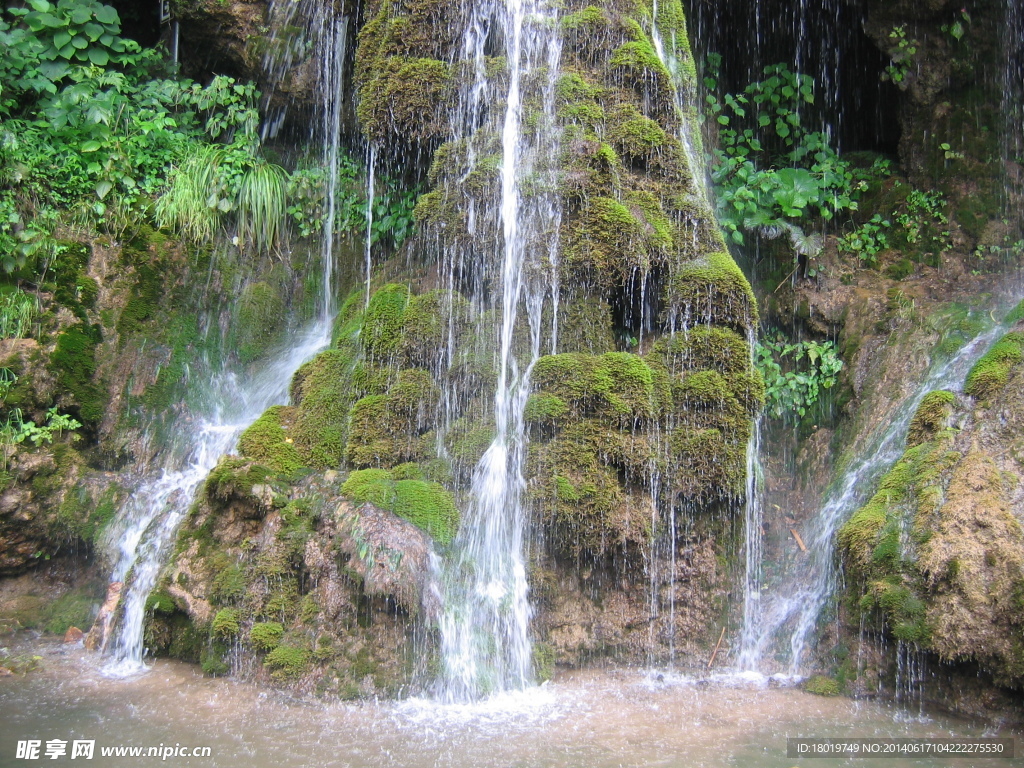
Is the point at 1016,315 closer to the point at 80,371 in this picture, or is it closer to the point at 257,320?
the point at 257,320

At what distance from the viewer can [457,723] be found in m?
5.38

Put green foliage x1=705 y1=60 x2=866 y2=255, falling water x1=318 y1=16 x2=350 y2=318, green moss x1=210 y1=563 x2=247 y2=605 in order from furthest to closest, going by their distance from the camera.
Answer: falling water x1=318 y1=16 x2=350 y2=318 → green foliage x1=705 y1=60 x2=866 y2=255 → green moss x1=210 y1=563 x2=247 y2=605

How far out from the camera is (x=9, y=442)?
7.41 m

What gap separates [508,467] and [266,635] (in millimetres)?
2103

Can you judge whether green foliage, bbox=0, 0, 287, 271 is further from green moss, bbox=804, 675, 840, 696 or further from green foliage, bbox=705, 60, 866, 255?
green moss, bbox=804, 675, 840, 696

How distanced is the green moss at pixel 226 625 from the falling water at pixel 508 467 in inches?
59.0

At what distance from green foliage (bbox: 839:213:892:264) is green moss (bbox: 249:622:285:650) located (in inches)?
261

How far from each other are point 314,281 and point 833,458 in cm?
566

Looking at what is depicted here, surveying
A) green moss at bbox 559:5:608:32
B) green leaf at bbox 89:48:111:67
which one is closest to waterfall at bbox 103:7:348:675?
green leaf at bbox 89:48:111:67

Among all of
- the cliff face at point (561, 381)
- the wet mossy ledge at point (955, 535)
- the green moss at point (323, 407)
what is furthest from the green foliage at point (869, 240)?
the green moss at point (323, 407)

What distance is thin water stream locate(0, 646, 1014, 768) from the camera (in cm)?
490

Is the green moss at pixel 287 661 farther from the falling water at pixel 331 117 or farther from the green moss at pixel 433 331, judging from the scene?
the falling water at pixel 331 117

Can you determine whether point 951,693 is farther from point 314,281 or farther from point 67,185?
point 67,185

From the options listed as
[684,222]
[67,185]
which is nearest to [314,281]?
[67,185]
